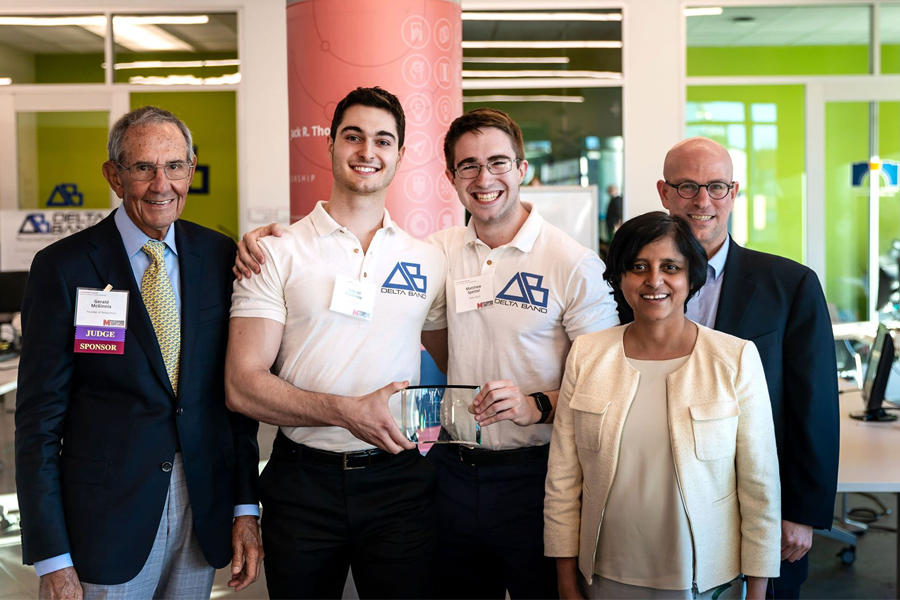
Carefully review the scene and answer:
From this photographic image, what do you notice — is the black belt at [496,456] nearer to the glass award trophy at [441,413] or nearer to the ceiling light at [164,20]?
the glass award trophy at [441,413]

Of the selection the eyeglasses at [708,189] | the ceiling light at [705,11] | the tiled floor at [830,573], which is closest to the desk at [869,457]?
the tiled floor at [830,573]

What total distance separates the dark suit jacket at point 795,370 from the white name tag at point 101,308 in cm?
169

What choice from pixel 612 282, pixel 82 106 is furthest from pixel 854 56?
pixel 82 106

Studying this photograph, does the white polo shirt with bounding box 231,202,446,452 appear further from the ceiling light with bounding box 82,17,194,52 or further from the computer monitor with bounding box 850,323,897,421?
the ceiling light with bounding box 82,17,194,52

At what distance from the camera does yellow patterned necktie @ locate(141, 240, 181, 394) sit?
1.99m

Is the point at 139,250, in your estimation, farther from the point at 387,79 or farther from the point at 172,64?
the point at 172,64

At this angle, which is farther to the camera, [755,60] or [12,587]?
[755,60]

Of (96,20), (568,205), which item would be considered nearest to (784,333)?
(568,205)

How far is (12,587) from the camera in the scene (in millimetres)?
3885

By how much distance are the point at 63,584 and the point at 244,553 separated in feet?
1.49

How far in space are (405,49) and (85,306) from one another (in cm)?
184

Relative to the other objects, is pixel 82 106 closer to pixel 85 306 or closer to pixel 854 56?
pixel 85 306

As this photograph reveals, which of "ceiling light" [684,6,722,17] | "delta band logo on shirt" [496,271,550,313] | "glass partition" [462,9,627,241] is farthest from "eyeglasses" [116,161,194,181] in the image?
"ceiling light" [684,6,722,17]

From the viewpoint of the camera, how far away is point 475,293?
2330 millimetres
